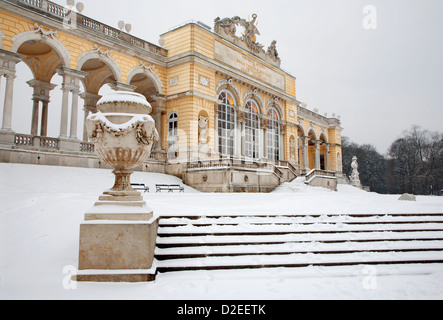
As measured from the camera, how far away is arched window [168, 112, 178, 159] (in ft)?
69.9

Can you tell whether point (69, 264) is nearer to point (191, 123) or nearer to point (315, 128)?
point (191, 123)

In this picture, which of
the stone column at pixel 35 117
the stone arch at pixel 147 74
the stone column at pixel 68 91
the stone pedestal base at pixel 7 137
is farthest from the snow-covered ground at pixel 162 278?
the stone column at pixel 35 117

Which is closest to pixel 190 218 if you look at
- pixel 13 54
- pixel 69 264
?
pixel 69 264

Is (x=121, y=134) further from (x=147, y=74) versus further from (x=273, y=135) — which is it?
(x=273, y=135)

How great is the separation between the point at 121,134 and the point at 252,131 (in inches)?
902

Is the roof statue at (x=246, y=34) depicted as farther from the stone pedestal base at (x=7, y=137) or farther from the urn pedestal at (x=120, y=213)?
the urn pedestal at (x=120, y=213)

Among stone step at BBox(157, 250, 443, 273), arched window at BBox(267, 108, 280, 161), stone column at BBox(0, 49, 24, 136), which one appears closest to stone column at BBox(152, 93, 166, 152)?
stone column at BBox(0, 49, 24, 136)

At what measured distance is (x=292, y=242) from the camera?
5.85 m

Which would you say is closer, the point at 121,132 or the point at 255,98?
the point at 121,132

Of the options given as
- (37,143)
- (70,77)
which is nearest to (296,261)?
(37,143)

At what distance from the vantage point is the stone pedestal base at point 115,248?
430 centimetres

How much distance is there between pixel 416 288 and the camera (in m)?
4.33

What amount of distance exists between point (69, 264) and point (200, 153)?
16.6 meters
